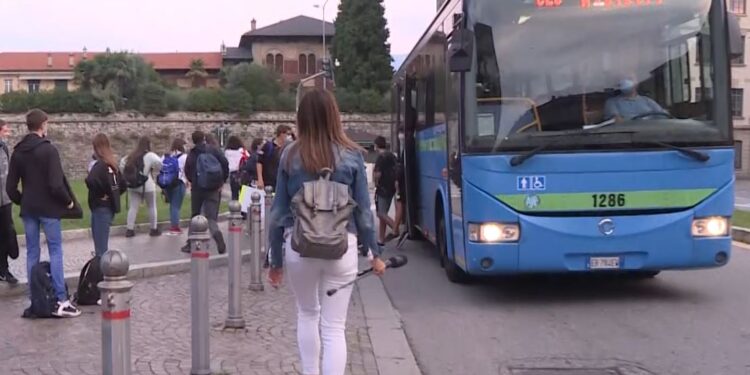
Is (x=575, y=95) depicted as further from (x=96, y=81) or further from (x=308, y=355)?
Answer: (x=96, y=81)

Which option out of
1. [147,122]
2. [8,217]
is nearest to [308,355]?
[8,217]

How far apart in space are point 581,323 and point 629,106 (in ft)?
7.29

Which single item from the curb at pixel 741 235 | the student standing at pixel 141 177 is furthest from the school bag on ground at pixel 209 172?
the curb at pixel 741 235

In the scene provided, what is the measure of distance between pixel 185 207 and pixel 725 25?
52.5 ft

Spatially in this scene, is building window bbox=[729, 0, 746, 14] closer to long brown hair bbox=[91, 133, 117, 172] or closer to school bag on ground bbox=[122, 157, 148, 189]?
school bag on ground bbox=[122, 157, 148, 189]

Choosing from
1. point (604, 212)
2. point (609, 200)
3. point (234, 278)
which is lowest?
point (234, 278)

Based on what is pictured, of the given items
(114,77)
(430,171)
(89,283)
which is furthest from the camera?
(114,77)

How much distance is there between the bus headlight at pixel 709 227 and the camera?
9094 millimetres

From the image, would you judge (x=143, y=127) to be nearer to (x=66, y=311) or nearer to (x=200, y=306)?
(x=66, y=311)

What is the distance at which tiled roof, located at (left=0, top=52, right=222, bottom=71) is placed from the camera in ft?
359

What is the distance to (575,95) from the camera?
30.1ft

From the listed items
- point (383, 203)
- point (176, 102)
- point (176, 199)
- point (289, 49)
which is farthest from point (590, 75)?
point (289, 49)

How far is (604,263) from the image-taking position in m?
9.15

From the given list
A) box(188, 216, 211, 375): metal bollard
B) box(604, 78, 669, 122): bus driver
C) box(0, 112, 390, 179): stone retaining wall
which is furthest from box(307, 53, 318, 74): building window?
box(188, 216, 211, 375): metal bollard
